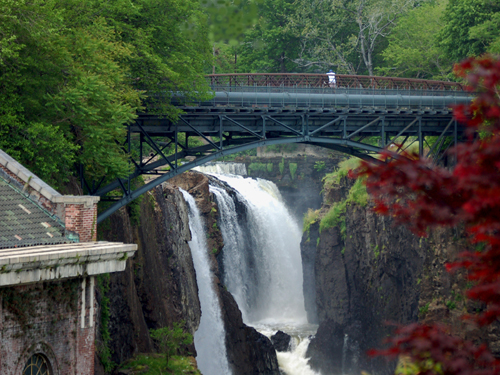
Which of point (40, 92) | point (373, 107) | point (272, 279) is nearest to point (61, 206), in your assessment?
point (40, 92)

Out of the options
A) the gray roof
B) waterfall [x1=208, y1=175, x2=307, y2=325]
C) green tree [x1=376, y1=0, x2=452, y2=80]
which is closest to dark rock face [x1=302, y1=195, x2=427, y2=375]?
waterfall [x1=208, y1=175, x2=307, y2=325]

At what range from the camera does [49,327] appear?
1014 centimetres

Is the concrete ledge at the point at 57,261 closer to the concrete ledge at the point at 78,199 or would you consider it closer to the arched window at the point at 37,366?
the concrete ledge at the point at 78,199

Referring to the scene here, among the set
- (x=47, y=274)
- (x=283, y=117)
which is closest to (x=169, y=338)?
(x=283, y=117)

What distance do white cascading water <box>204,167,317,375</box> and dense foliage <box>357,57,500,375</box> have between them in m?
29.8

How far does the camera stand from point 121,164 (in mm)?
17469

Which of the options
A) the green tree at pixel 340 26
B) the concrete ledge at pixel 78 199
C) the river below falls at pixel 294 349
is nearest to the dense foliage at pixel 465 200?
the concrete ledge at pixel 78 199

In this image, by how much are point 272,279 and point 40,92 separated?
26051mm

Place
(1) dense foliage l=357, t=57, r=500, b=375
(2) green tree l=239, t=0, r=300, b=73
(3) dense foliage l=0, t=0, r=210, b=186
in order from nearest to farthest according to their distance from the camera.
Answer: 1. (1) dense foliage l=357, t=57, r=500, b=375
2. (3) dense foliage l=0, t=0, r=210, b=186
3. (2) green tree l=239, t=0, r=300, b=73

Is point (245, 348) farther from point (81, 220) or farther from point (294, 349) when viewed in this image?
point (81, 220)

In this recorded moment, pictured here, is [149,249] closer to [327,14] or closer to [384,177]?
[384,177]

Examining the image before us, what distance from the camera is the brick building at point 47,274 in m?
9.42

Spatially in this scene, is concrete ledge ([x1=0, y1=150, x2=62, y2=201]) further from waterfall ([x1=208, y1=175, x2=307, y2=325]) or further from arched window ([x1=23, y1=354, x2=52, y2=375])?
waterfall ([x1=208, y1=175, x2=307, y2=325])

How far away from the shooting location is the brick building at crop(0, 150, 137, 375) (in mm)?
9422
